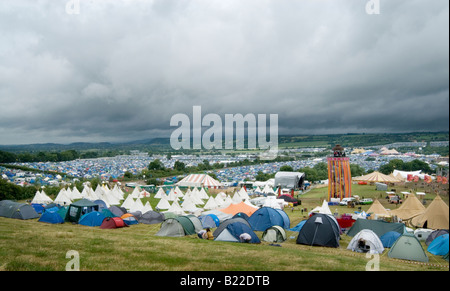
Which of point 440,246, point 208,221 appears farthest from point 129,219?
point 440,246

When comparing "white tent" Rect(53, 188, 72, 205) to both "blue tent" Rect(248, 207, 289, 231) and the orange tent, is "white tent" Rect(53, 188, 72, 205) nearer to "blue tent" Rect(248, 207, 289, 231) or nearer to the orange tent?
the orange tent

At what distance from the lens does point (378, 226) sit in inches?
621

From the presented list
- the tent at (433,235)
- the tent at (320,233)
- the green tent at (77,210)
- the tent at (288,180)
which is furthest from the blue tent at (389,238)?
the tent at (288,180)

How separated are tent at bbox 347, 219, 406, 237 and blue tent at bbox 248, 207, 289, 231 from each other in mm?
3939

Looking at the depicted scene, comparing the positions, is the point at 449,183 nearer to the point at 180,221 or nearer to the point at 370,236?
the point at 370,236

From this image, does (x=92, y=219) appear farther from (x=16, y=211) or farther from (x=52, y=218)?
(x=16, y=211)

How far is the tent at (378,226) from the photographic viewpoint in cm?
1518

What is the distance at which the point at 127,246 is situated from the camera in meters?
10.2

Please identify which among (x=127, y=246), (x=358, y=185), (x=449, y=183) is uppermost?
(x=449, y=183)

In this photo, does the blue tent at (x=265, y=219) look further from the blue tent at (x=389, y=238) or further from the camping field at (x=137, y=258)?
the camping field at (x=137, y=258)

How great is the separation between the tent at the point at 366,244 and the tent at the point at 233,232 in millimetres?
4301

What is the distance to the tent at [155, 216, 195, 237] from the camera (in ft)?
53.7
